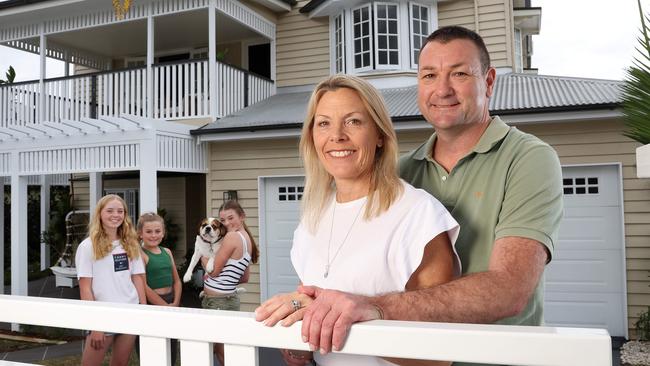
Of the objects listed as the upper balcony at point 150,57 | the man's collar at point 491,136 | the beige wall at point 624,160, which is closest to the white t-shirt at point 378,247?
the man's collar at point 491,136

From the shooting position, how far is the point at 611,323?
307 inches

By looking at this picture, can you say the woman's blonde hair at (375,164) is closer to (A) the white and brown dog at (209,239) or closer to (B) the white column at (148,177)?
(A) the white and brown dog at (209,239)

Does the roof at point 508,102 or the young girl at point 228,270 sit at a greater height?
the roof at point 508,102

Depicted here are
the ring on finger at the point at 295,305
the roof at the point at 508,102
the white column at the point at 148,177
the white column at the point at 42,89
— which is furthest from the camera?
the white column at the point at 42,89

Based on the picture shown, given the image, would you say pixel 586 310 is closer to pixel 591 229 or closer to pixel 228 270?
pixel 591 229

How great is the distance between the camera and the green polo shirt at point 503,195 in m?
1.49

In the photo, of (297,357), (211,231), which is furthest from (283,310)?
(211,231)

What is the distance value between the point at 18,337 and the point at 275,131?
553 cm

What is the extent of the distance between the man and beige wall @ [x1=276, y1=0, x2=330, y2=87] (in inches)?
399

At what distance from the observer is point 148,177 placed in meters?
8.42

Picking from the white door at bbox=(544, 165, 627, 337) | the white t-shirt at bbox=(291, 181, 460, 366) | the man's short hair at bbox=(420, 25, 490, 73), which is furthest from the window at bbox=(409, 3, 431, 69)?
the white t-shirt at bbox=(291, 181, 460, 366)

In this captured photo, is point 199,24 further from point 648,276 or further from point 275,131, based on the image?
point 648,276

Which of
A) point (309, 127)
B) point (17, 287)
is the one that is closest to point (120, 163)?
point (17, 287)

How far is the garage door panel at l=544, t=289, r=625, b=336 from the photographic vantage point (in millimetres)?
7781
